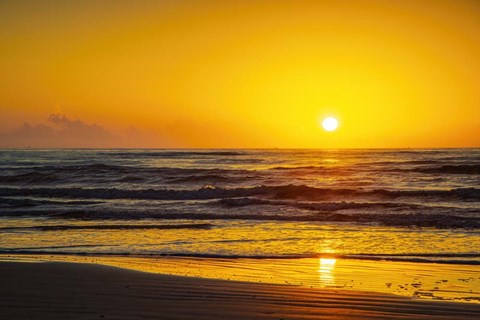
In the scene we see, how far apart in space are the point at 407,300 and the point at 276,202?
20297 mm

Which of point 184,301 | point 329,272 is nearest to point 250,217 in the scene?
point 329,272

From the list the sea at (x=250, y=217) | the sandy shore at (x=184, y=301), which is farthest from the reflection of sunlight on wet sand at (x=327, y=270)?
the sandy shore at (x=184, y=301)

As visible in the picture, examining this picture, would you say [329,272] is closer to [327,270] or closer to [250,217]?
[327,270]

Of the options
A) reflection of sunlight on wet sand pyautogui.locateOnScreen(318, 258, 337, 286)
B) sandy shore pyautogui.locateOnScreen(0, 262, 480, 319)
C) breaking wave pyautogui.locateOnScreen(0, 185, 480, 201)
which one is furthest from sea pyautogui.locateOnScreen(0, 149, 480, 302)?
sandy shore pyautogui.locateOnScreen(0, 262, 480, 319)

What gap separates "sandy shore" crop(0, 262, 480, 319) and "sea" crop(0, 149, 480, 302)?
390 cm

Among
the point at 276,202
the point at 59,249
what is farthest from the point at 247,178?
the point at 59,249

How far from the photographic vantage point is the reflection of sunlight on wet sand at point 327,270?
9797mm

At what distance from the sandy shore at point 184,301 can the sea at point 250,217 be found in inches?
153

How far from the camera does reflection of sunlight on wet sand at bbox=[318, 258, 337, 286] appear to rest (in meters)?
9.80

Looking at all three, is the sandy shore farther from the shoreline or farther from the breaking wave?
the breaking wave

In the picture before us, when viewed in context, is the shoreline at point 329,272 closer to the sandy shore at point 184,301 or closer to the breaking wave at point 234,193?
the sandy shore at point 184,301

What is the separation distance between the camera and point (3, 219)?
71.6 feet

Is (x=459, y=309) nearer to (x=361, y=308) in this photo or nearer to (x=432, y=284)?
(x=361, y=308)

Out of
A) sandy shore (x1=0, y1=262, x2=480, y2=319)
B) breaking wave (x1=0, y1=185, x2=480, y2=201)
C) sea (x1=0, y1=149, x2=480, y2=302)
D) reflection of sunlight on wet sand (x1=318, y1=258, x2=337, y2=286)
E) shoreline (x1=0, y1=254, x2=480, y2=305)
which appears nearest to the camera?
sandy shore (x1=0, y1=262, x2=480, y2=319)
